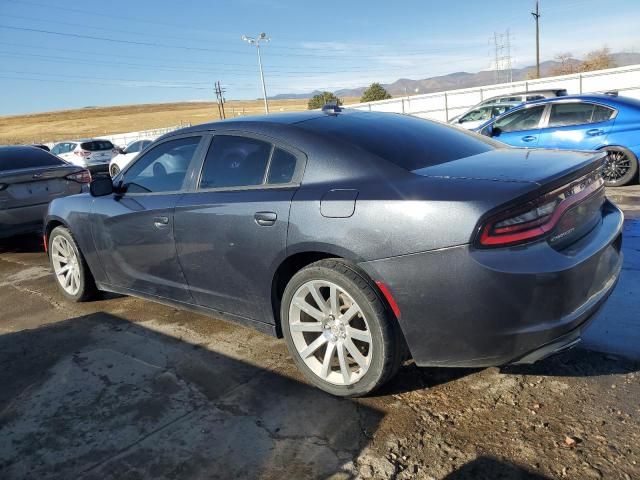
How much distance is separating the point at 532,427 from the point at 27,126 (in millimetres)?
101128

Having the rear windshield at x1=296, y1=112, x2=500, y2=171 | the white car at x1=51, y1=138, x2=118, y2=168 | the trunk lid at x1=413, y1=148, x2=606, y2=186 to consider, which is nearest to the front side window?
the rear windshield at x1=296, y1=112, x2=500, y2=171

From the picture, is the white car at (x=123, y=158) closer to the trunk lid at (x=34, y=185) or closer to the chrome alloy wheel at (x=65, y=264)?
the trunk lid at (x=34, y=185)

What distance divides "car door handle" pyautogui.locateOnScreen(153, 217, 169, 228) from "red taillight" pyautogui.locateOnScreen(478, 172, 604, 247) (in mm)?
2217

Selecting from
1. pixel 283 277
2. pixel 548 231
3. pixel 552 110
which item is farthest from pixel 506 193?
pixel 552 110

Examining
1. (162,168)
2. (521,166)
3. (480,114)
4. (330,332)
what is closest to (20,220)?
(162,168)

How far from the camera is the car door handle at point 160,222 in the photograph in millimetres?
3596

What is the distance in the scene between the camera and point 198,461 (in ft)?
7.90

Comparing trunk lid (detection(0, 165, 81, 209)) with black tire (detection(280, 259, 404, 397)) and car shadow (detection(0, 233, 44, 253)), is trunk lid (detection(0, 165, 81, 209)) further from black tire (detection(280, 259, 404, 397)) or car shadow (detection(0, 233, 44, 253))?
black tire (detection(280, 259, 404, 397))

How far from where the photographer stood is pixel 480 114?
639 inches

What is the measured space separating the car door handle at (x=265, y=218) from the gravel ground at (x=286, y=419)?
0.95 m

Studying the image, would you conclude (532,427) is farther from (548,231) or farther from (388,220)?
(388,220)

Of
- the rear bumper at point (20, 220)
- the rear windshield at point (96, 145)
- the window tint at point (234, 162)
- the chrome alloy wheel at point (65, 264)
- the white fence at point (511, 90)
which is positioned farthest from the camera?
the white fence at point (511, 90)

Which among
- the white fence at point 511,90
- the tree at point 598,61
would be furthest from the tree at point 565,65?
the white fence at point 511,90

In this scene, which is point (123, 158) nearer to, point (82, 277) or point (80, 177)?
point (80, 177)
